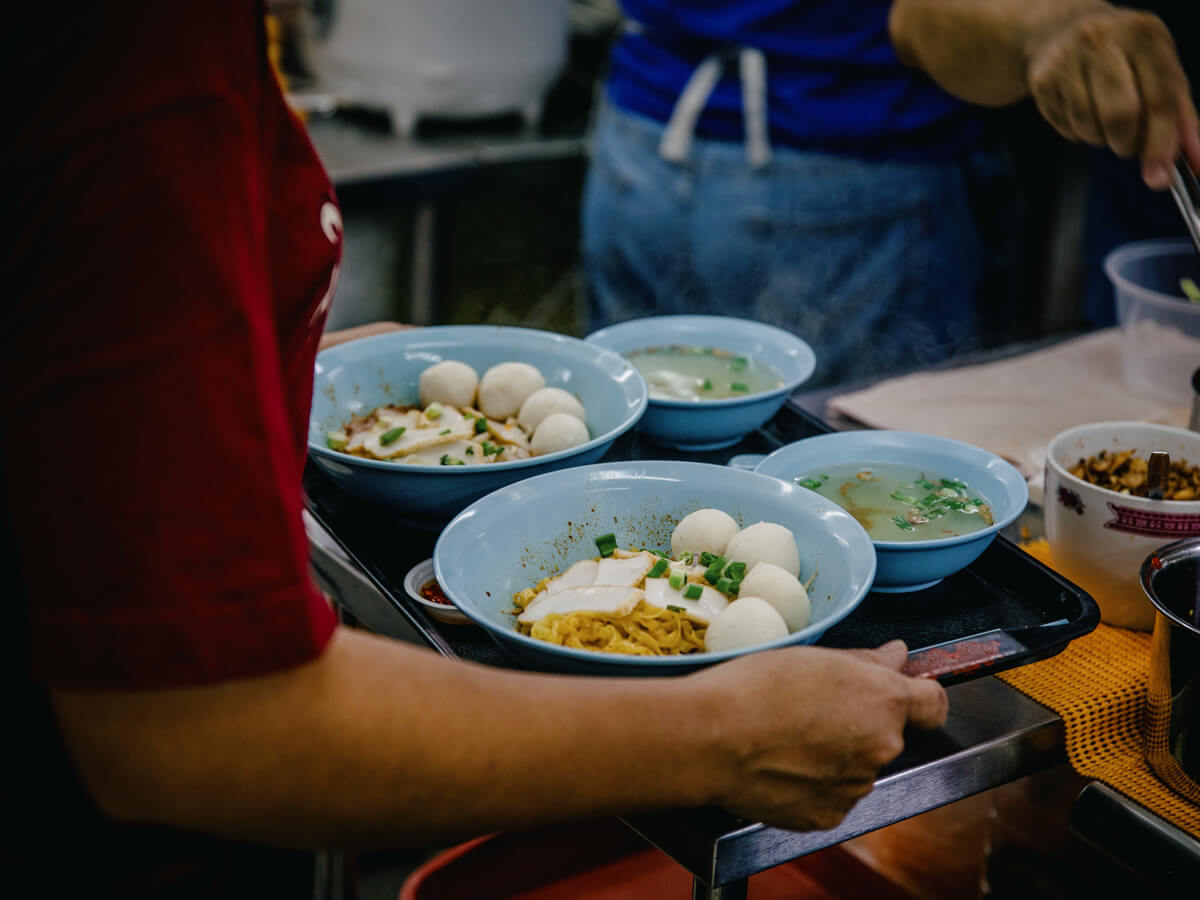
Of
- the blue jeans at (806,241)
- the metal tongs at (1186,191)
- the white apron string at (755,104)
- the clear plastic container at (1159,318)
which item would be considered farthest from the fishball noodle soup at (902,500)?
the white apron string at (755,104)

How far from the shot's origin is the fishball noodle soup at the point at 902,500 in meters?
1.27

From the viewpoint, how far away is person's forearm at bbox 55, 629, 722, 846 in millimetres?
722

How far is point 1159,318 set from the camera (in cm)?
189

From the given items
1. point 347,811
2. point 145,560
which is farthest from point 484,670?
point 145,560

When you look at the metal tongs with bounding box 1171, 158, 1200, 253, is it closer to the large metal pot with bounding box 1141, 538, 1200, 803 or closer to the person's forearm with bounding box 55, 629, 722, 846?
the large metal pot with bounding box 1141, 538, 1200, 803

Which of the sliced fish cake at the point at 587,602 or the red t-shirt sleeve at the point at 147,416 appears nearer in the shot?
the red t-shirt sleeve at the point at 147,416

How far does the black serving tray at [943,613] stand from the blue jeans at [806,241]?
135 cm

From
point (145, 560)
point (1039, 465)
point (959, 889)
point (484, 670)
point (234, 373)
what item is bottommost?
point (959, 889)

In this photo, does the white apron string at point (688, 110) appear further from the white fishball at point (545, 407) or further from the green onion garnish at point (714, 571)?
the green onion garnish at point (714, 571)

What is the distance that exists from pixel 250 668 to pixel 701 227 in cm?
210

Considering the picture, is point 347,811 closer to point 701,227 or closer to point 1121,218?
point 701,227

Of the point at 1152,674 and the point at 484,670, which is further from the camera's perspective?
the point at 1152,674

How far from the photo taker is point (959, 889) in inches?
64.3

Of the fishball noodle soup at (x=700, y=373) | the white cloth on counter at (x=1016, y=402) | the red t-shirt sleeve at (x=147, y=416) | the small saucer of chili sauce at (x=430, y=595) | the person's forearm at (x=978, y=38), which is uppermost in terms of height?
the person's forearm at (x=978, y=38)
